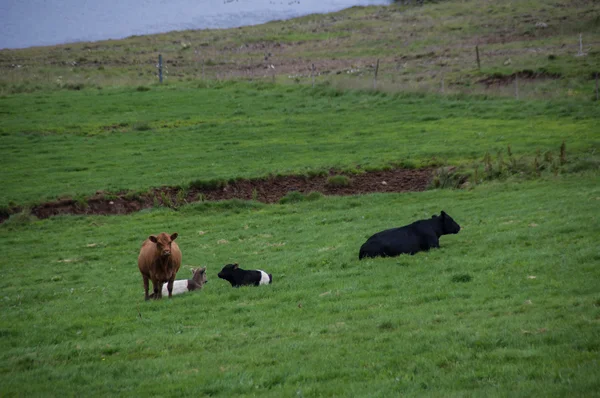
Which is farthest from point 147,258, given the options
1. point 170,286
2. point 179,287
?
point 179,287

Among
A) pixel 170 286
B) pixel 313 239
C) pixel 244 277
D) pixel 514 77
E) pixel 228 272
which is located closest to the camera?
pixel 170 286

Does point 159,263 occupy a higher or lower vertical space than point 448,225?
lower

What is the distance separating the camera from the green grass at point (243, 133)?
30500mm

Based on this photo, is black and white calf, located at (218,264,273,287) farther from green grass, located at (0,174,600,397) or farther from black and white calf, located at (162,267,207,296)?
black and white calf, located at (162,267,207,296)

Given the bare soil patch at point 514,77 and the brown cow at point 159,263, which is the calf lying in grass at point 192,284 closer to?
the brown cow at point 159,263

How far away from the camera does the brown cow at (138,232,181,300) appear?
1448 cm

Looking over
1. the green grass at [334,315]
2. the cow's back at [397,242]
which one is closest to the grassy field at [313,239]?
the green grass at [334,315]

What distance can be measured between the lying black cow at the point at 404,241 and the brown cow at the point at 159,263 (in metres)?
4.55

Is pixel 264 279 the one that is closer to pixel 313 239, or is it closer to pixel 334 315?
pixel 334 315

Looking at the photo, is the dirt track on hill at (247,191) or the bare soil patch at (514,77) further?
the bare soil patch at (514,77)

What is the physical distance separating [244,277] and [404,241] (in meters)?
3.96

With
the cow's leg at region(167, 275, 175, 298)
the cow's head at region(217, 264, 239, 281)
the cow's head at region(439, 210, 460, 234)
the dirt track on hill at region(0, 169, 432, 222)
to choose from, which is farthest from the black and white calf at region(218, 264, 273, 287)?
the dirt track on hill at region(0, 169, 432, 222)

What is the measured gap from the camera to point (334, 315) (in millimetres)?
11727

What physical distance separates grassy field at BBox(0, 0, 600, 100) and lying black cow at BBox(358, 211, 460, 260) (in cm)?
2608
